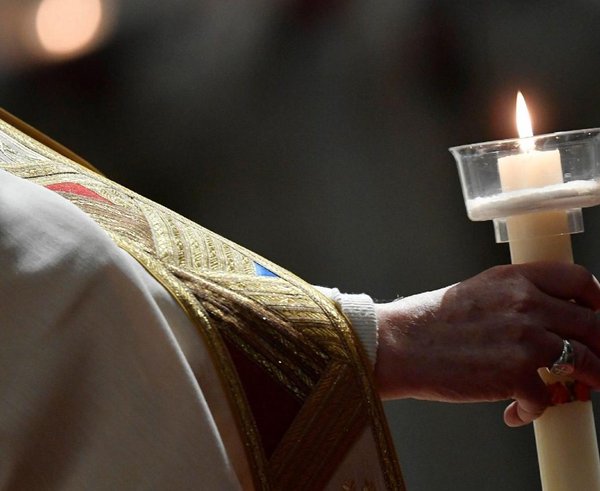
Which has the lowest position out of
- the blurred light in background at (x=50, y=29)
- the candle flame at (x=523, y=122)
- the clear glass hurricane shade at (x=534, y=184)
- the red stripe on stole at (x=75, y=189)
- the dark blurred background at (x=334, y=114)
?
the dark blurred background at (x=334, y=114)

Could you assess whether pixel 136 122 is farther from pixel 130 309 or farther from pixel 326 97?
pixel 130 309

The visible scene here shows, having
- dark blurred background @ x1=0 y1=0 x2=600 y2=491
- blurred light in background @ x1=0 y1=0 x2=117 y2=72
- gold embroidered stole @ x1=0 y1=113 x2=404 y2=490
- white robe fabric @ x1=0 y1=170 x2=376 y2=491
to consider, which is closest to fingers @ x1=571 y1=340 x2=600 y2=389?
gold embroidered stole @ x1=0 y1=113 x2=404 y2=490

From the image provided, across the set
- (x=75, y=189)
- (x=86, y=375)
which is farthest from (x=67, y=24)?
(x=86, y=375)

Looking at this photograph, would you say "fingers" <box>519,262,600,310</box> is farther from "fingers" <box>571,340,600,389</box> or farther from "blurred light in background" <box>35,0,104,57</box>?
"blurred light in background" <box>35,0,104,57</box>

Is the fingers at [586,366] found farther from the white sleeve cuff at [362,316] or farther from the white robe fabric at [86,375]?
the white robe fabric at [86,375]

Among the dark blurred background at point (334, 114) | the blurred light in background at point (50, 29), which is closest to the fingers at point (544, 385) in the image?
the dark blurred background at point (334, 114)

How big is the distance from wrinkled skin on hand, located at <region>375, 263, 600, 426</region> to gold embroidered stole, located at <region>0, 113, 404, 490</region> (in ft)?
0.11

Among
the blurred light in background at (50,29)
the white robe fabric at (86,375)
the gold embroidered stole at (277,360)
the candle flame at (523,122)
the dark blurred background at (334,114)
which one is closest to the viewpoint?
the white robe fabric at (86,375)

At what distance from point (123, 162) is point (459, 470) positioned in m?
0.98

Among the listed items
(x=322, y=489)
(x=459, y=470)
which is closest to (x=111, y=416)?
(x=322, y=489)

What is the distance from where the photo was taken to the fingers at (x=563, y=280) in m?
0.68

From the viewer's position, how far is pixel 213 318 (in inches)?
24.6

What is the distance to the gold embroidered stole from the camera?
2.02ft

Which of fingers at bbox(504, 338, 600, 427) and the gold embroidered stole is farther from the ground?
the gold embroidered stole
